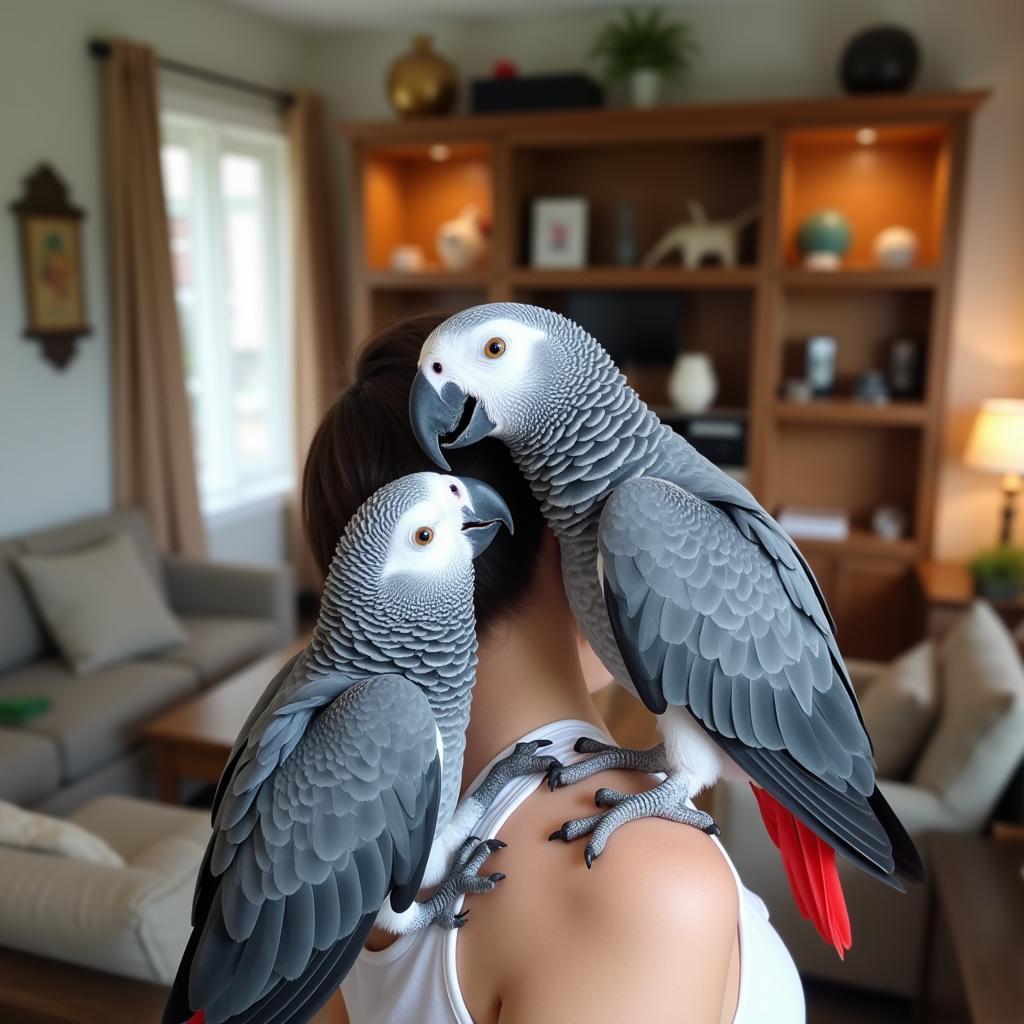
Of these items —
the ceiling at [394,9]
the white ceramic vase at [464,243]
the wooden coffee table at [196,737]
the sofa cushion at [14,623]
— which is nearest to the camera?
the wooden coffee table at [196,737]

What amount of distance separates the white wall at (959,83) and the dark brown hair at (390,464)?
355cm

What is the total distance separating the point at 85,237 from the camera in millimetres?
3648

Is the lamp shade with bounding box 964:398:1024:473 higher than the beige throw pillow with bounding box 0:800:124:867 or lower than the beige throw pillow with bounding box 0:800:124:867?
higher

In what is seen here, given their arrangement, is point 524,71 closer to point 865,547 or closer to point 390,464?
point 865,547

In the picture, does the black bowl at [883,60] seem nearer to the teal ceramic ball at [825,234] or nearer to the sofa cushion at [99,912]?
the teal ceramic ball at [825,234]

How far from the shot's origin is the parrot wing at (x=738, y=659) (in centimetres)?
71

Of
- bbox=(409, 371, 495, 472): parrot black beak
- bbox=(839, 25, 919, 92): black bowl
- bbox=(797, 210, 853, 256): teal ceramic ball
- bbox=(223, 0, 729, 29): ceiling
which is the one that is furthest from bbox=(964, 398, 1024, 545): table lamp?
bbox=(409, 371, 495, 472): parrot black beak

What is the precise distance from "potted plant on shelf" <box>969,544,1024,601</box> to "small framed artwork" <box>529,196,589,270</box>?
6.63 feet

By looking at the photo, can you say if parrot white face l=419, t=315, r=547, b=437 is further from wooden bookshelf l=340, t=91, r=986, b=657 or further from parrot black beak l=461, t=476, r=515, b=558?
wooden bookshelf l=340, t=91, r=986, b=657

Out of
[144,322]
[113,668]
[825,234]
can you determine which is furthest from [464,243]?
[113,668]

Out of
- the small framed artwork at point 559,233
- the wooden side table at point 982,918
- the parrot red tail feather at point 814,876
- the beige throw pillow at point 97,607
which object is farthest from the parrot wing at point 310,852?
the small framed artwork at point 559,233

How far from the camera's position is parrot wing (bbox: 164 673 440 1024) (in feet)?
2.01

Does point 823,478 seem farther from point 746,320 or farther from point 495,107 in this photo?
point 495,107

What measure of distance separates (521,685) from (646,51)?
3.73 m
